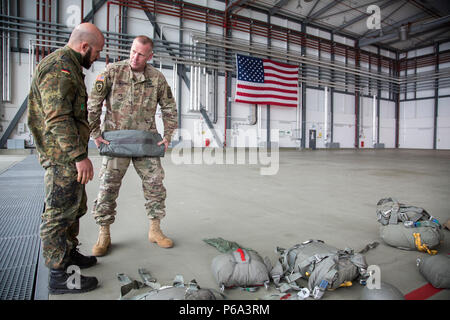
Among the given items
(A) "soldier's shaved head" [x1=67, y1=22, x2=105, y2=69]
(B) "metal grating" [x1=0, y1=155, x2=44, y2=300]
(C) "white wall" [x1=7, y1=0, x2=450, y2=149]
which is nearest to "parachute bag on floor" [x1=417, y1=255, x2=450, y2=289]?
(B) "metal grating" [x1=0, y1=155, x2=44, y2=300]

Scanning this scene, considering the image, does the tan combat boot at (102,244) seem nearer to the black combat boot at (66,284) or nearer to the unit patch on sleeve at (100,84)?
the black combat boot at (66,284)

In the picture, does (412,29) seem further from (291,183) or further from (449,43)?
(291,183)

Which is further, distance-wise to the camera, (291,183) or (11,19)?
(11,19)

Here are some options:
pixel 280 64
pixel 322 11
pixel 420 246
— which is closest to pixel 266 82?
pixel 280 64

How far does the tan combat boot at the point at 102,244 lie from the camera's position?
71.9 inches

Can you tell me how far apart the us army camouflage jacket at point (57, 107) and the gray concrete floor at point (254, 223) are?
28.7 inches

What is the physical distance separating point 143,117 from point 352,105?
18.5 metres

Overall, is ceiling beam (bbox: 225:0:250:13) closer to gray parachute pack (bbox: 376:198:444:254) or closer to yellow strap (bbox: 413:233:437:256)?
gray parachute pack (bbox: 376:198:444:254)

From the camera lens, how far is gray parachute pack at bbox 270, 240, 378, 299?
1382 mm

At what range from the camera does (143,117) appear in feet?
6.56

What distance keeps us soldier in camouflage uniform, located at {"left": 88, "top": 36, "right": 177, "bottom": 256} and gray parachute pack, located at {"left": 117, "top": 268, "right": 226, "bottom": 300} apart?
490 millimetres
